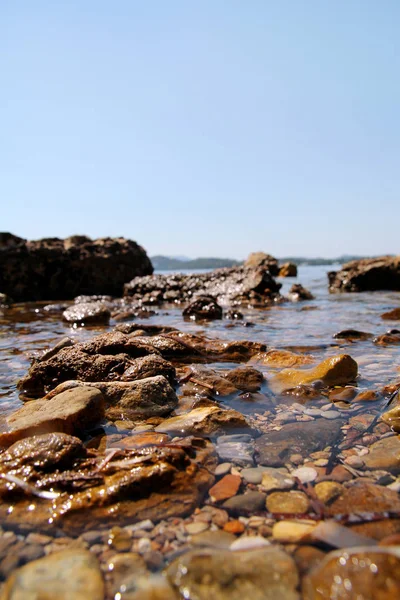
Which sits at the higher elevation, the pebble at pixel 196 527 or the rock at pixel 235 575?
the rock at pixel 235 575

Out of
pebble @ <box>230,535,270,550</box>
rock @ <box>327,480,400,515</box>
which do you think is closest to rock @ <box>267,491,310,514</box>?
rock @ <box>327,480,400,515</box>

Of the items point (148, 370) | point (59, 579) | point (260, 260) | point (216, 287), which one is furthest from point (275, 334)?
point (260, 260)

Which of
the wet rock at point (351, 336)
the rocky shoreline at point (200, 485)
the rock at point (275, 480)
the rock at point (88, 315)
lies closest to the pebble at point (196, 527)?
the rocky shoreline at point (200, 485)

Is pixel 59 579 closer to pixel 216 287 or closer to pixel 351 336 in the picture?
pixel 351 336

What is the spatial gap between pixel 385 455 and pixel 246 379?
1839mm

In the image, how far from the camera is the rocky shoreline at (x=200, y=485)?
4.73 feet

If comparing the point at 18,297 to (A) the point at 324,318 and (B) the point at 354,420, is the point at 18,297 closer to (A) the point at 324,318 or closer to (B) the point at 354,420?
(A) the point at 324,318

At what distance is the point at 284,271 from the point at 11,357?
33215 millimetres

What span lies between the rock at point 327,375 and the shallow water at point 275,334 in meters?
0.16

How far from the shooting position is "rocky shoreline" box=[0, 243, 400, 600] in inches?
56.7

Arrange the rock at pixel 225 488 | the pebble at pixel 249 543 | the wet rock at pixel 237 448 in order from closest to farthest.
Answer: the pebble at pixel 249 543, the rock at pixel 225 488, the wet rock at pixel 237 448

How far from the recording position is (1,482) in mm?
2139

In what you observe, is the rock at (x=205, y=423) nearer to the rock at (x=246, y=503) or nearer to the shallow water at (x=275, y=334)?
the rock at (x=246, y=503)

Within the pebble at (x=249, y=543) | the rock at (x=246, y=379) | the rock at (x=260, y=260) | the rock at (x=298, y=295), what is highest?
the rock at (x=260, y=260)
